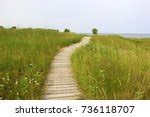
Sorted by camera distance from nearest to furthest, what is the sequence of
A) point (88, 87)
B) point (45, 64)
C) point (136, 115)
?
point (136, 115) → point (88, 87) → point (45, 64)

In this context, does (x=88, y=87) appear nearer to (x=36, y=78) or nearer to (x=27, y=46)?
(x=36, y=78)

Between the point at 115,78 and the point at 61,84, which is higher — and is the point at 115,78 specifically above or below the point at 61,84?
above

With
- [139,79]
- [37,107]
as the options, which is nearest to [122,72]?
[139,79]

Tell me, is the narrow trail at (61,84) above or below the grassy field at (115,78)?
below

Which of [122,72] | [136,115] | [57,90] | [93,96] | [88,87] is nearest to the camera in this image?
[136,115]

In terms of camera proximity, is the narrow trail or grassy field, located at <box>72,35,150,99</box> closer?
grassy field, located at <box>72,35,150,99</box>

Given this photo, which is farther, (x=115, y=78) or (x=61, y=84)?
(x=61, y=84)

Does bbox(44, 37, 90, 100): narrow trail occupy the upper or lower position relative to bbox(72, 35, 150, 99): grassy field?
lower

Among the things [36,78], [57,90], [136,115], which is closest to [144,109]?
[136,115]

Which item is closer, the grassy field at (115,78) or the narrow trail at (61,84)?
the grassy field at (115,78)

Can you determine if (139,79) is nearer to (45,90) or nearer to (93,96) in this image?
(93,96)

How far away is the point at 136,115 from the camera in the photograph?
4.71m

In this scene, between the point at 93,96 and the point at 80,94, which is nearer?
the point at 93,96

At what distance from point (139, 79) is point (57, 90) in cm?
173
